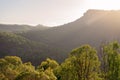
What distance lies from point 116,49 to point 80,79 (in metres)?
12.3

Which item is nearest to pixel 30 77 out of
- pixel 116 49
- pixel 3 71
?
pixel 3 71

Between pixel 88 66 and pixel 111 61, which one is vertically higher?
pixel 111 61

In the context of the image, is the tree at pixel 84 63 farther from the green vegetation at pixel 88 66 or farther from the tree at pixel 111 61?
the tree at pixel 111 61

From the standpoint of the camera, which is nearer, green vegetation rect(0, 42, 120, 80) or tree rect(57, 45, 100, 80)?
green vegetation rect(0, 42, 120, 80)

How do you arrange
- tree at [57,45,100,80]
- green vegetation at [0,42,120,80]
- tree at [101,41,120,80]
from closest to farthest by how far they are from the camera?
tree at [101,41,120,80]
green vegetation at [0,42,120,80]
tree at [57,45,100,80]

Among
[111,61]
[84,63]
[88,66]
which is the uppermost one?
[111,61]

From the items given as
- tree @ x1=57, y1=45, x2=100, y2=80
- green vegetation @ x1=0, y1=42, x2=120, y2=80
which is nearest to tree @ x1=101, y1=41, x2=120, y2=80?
green vegetation @ x1=0, y1=42, x2=120, y2=80

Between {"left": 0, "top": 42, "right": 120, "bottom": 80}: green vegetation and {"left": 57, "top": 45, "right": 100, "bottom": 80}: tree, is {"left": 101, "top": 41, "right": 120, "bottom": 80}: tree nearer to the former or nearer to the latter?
{"left": 0, "top": 42, "right": 120, "bottom": 80}: green vegetation

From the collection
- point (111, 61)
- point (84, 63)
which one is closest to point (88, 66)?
point (84, 63)

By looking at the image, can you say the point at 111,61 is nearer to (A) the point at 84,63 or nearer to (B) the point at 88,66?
(B) the point at 88,66

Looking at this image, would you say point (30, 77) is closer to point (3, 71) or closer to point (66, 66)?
point (3, 71)

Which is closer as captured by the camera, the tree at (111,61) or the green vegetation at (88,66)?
the tree at (111,61)

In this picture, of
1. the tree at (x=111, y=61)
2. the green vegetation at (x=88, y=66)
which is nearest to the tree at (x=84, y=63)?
the green vegetation at (x=88, y=66)

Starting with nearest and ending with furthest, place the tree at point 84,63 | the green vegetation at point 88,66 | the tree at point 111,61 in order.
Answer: the tree at point 111,61
the green vegetation at point 88,66
the tree at point 84,63
